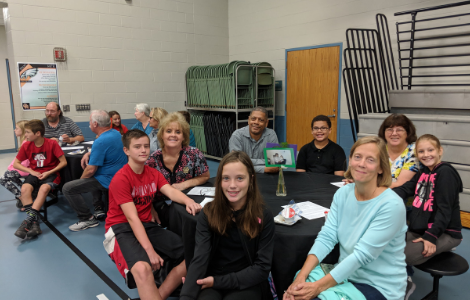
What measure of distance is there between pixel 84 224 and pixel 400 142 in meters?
3.26

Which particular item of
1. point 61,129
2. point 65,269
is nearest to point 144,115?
point 61,129

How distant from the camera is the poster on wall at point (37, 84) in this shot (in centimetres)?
532

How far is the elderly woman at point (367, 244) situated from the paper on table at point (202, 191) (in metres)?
0.93

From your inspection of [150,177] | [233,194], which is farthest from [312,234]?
[150,177]

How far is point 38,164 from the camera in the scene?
3.78 m

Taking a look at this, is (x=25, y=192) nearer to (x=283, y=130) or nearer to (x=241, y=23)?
(x=283, y=130)

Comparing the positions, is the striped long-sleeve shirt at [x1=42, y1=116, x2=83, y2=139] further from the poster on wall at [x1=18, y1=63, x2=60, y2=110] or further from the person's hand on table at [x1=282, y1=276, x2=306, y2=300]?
the person's hand on table at [x1=282, y1=276, x2=306, y2=300]

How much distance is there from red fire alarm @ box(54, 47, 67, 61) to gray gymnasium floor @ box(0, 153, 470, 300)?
3046 mm

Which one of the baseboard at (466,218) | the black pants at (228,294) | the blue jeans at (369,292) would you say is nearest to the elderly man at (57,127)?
the black pants at (228,294)

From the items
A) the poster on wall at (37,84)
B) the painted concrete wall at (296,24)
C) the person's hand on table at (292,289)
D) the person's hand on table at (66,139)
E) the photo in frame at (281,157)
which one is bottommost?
the person's hand on table at (292,289)

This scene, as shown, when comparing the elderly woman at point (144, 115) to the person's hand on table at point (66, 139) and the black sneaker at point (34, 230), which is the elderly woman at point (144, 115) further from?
the black sneaker at point (34, 230)

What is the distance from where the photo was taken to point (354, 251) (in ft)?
4.88

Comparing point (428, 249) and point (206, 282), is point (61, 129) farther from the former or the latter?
point (428, 249)

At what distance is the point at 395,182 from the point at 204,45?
19.4ft
